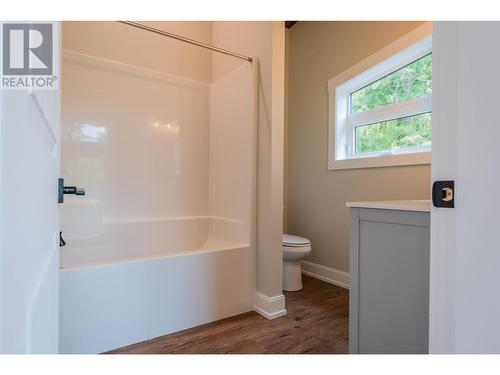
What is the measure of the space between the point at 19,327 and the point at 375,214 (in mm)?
1161

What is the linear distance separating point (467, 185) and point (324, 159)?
2.10 m

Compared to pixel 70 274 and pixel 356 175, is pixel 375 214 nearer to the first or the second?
pixel 356 175

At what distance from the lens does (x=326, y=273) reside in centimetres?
265

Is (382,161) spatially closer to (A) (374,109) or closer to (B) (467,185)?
(A) (374,109)

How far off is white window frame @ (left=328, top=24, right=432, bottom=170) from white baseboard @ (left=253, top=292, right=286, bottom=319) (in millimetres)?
1355

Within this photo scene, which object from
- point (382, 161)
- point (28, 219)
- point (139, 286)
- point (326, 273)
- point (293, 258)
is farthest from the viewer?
point (326, 273)

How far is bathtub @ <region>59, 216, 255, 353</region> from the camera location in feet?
4.62

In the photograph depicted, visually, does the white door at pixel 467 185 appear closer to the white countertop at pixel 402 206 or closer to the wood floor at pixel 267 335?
the white countertop at pixel 402 206

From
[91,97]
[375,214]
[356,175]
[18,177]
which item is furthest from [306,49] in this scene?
[18,177]

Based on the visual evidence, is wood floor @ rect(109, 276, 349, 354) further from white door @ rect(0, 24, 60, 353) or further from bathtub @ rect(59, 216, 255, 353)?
white door @ rect(0, 24, 60, 353)

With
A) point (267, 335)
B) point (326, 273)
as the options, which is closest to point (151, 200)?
point (267, 335)

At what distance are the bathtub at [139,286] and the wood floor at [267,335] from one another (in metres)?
0.08

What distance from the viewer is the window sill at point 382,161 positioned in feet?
6.30

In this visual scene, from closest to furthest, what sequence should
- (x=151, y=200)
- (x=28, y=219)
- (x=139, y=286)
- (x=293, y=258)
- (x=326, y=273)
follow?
1. (x=28, y=219)
2. (x=139, y=286)
3. (x=293, y=258)
4. (x=151, y=200)
5. (x=326, y=273)
